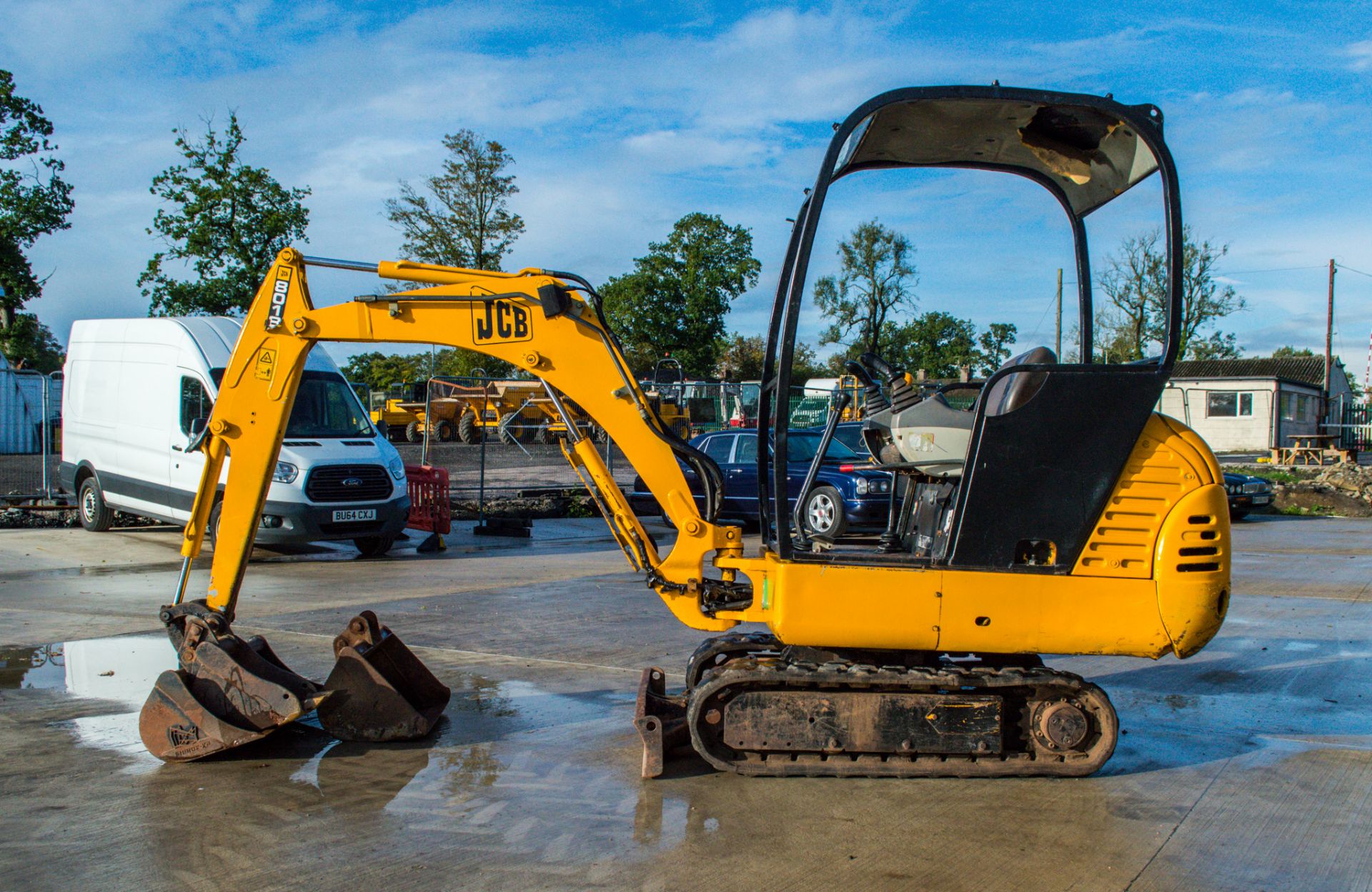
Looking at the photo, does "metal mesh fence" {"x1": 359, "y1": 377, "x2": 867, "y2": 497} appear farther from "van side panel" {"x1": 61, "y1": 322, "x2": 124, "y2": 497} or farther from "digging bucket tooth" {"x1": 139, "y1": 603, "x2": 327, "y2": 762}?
"digging bucket tooth" {"x1": 139, "y1": 603, "x2": 327, "y2": 762}

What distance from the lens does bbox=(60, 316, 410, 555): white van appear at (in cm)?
1159

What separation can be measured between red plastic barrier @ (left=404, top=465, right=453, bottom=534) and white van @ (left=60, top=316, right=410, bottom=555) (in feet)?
3.15

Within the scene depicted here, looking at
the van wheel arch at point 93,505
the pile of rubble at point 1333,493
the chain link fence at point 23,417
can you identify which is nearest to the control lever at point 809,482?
the van wheel arch at point 93,505

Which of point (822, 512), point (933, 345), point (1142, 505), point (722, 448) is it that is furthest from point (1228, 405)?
point (1142, 505)

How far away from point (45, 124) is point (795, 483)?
91.9ft

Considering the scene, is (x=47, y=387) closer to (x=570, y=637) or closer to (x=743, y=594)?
(x=570, y=637)

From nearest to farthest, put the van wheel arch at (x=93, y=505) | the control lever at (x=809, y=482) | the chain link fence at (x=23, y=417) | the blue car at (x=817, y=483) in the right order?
the control lever at (x=809, y=482), the blue car at (x=817, y=483), the van wheel arch at (x=93, y=505), the chain link fence at (x=23, y=417)

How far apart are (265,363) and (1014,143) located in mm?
3952

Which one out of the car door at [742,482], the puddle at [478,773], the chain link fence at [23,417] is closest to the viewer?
the puddle at [478,773]

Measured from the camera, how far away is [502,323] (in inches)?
200

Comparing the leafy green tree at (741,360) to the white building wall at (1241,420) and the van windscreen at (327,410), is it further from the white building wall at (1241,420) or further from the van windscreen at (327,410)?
the van windscreen at (327,410)

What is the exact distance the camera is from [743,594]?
5.03 m

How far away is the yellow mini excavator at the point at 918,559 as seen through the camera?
14.5 ft

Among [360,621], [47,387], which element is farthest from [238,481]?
[47,387]
